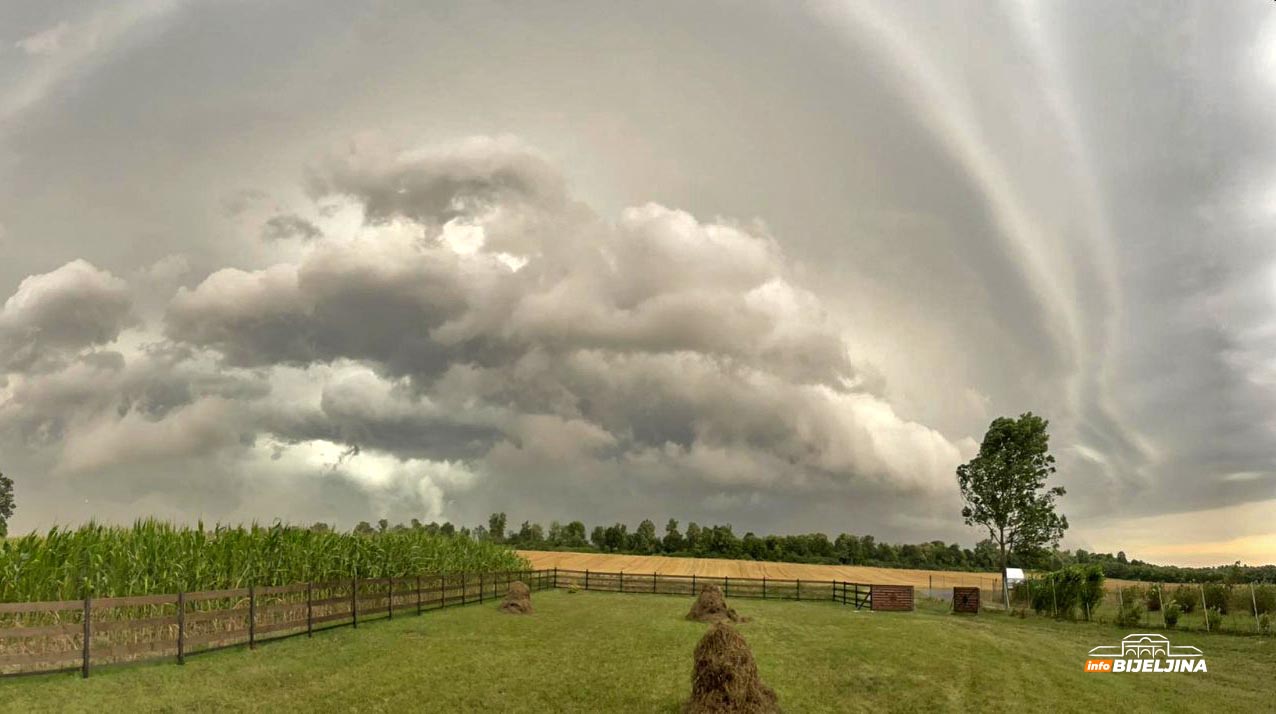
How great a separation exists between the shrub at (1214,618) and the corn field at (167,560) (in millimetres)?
34876

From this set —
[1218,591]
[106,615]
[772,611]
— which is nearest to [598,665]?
[106,615]

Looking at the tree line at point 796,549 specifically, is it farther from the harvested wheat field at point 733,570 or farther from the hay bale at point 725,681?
the hay bale at point 725,681

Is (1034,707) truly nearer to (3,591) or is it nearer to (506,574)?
(3,591)

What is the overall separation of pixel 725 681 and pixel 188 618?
45.2 feet

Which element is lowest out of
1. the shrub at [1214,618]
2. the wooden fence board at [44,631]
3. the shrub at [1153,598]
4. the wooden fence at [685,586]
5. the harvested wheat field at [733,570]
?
the harvested wheat field at [733,570]

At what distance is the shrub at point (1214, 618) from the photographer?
31.1 metres

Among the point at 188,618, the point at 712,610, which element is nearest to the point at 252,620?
the point at 188,618

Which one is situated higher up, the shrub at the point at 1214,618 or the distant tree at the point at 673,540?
the shrub at the point at 1214,618

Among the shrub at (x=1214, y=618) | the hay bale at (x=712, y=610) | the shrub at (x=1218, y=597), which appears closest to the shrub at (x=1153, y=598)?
the shrub at (x=1218, y=597)

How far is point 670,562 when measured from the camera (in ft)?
271
